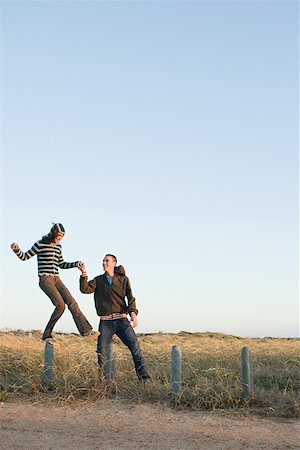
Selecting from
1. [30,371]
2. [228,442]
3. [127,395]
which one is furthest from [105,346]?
[228,442]

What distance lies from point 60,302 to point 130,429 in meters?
3.57

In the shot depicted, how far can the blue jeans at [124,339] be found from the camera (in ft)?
34.4

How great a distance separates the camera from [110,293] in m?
10.5

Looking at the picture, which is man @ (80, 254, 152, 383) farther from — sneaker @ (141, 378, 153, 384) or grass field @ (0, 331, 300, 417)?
grass field @ (0, 331, 300, 417)

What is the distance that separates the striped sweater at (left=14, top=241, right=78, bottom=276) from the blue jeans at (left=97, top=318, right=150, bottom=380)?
166 cm

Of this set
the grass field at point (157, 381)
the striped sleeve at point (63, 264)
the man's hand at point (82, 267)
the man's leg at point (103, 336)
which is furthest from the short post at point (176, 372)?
the striped sleeve at point (63, 264)

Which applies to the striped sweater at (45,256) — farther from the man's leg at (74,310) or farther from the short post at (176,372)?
the short post at (176,372)

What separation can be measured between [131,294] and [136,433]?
9.16 ft

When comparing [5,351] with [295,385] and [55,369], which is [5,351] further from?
[295,385]

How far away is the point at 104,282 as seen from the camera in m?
10.6

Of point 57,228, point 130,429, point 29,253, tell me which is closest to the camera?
point 130,429

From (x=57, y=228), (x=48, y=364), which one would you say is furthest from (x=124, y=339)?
(x=57, y=228)

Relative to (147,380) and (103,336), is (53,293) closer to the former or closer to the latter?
(103,336)

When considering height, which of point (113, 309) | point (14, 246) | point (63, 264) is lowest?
point (113, 309)
